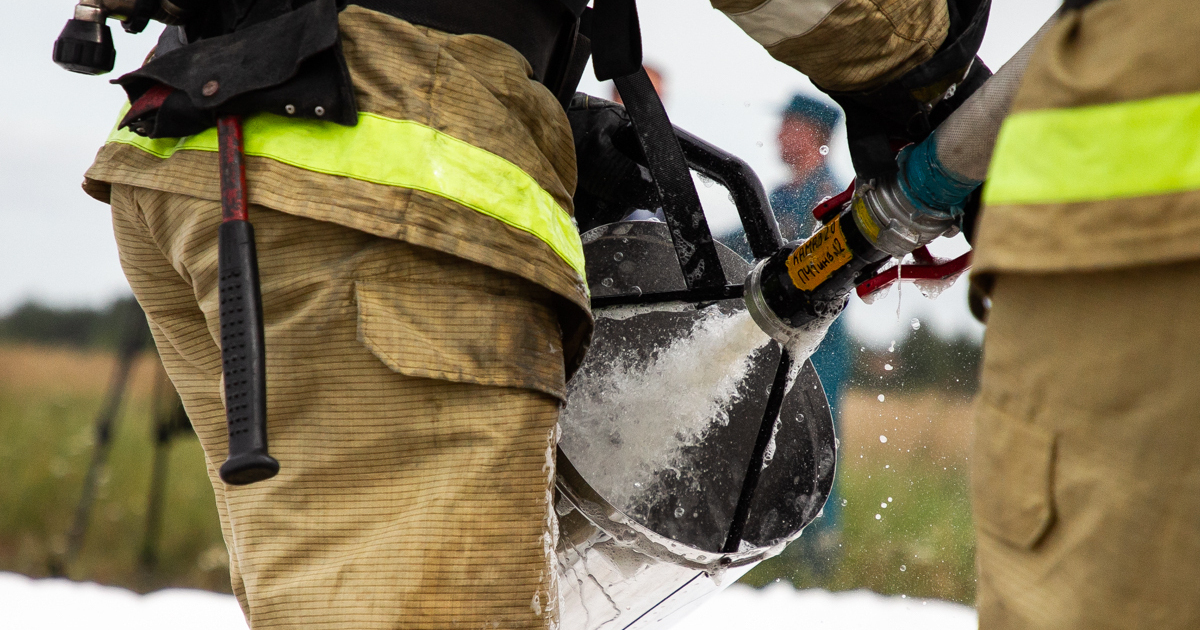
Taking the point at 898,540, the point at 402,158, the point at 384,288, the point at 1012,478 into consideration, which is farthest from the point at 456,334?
the point at 898,540

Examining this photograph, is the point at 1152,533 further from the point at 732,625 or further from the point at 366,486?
the point at 732,625

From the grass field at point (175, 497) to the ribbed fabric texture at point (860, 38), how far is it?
2625mm

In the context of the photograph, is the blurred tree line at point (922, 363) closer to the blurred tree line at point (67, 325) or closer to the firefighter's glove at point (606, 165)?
the firefighter's glove at point (606, 165)

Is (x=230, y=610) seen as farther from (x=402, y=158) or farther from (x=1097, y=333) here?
(x=1097, y=333)

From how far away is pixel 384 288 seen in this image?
3.50ft

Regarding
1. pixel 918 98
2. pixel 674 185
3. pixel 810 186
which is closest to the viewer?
pixel 918 98

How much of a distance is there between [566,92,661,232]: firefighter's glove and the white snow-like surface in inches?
81.6

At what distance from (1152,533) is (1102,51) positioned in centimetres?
34

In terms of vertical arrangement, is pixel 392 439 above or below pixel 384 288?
below

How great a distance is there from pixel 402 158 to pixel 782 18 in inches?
20.4

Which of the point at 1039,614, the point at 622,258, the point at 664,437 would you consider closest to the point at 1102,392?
the point at 1039,614

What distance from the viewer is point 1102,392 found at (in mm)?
705

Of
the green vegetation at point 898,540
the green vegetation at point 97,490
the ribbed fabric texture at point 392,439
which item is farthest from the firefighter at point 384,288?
the green vegetation at point 97,490

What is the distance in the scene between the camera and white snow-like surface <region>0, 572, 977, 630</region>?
11.2 ft
